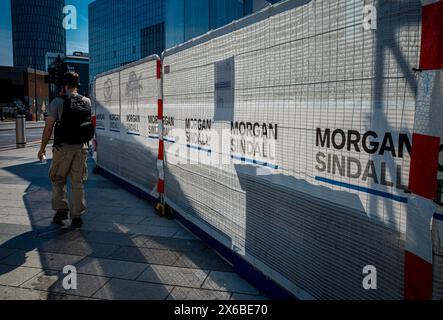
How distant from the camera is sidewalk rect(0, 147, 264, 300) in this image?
3.27 m

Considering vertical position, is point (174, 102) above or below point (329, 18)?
below

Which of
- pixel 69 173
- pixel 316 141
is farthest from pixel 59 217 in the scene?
pixel 316 141

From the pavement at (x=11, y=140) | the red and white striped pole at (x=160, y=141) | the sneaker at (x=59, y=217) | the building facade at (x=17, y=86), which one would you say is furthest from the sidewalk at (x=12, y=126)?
the building facade at (x=17, y=86)

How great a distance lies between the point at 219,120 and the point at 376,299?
2295mm

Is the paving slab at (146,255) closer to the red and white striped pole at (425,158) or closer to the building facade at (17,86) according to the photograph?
the red and white striped pole at (425,158)

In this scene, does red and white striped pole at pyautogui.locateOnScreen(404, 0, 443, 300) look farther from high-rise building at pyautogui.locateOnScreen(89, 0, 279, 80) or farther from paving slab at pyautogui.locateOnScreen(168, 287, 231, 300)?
high-rise building at pyautogui.locateOnScreen(89, 0, 279, 80)

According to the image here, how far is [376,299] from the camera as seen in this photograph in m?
2.28

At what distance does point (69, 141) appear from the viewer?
4910 mm

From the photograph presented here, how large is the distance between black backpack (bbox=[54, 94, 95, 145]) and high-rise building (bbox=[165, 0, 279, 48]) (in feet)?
44.8

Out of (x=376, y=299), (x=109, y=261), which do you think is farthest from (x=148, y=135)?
(x=376, y=299)

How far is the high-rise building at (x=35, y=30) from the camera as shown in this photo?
11219 centimetres

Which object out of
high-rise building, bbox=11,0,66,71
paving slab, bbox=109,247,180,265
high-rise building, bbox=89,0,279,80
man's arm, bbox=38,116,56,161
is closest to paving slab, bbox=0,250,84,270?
paving slab, bbox=109,247,180,265

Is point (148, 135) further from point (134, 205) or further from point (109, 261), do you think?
point (109, 261)

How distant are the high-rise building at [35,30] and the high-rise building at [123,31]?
151 feet
